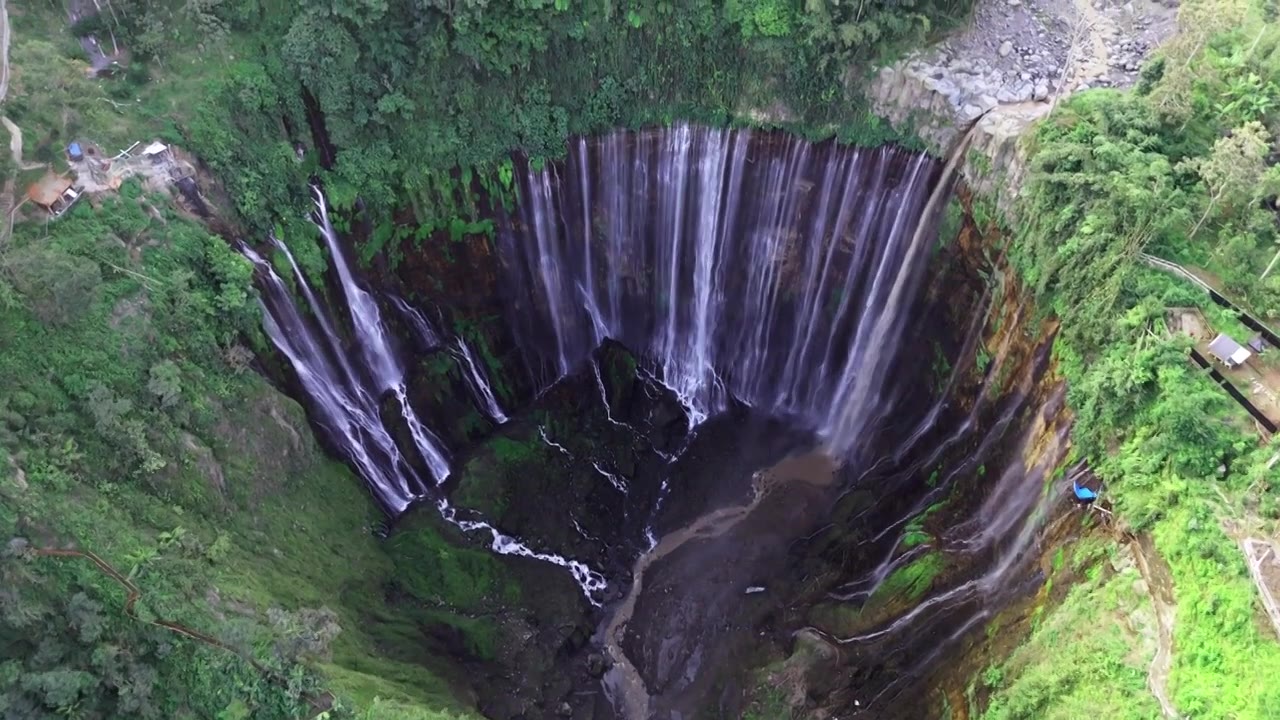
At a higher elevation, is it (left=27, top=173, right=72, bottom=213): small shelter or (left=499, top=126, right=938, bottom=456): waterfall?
(left=27, top=173, right=72, bottom=213): small shelter

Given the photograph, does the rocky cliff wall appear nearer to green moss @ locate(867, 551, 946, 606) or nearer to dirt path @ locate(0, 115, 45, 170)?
green moss @ locate(867, 551, 946, 606)

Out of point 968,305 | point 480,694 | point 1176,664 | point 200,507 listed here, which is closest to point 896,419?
point 968,305

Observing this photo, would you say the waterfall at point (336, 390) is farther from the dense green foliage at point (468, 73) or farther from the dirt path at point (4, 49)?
the dirt path at point (4, 49)

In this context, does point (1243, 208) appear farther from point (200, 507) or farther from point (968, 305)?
point (200, 507)

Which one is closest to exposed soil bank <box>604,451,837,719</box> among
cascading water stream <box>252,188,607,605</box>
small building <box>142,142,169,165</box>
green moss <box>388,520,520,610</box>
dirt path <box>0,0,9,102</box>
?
cascading water stream <box>252,188,607,605</box>

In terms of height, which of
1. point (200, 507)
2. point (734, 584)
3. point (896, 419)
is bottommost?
point (734, 584)

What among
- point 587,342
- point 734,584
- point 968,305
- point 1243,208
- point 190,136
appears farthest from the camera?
point 587,342

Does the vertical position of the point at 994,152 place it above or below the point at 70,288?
above
